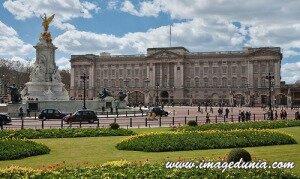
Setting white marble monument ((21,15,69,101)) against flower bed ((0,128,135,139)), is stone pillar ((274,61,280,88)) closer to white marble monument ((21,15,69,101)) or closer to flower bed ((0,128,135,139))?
white marble monument ((21,15,69,101))

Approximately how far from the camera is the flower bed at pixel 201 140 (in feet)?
63.6

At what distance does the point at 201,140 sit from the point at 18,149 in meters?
8.02

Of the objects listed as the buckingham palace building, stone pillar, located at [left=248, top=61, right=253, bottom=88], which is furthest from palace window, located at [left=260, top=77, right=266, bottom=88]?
stone pillar, located at [left=248, top=61, right=253, bottom=88]

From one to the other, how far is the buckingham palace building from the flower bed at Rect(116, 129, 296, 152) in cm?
10377

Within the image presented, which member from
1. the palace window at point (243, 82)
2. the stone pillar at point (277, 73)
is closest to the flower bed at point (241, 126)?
Result: the stone pillar at point (277, 73)

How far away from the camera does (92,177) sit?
451 inches

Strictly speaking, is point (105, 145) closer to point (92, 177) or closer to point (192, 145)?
point (192, 145)

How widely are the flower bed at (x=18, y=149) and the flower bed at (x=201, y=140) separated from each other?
3572 millimetres

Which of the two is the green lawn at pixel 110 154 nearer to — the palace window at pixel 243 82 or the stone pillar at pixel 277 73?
the stone pillar at pixel 277 73

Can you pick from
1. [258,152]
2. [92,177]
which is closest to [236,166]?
[92,177]

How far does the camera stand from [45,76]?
63.4 meters

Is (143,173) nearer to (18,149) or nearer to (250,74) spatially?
(18,149)

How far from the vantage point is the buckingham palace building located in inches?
5128

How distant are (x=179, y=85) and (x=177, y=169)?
128 m
